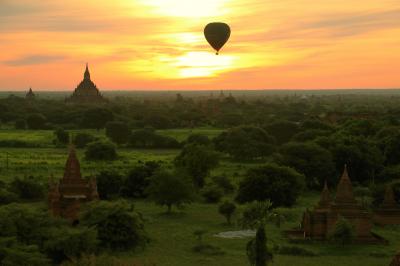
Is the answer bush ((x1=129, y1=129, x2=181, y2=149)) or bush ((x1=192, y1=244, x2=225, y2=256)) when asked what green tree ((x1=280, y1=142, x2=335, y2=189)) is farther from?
bush ((x1=129, y1=129, x2=181, y2=149))

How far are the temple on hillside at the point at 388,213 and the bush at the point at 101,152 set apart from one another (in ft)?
113

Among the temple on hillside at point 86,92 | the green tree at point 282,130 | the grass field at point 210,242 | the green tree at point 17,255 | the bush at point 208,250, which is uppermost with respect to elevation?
the temple on hillside at point 86,92

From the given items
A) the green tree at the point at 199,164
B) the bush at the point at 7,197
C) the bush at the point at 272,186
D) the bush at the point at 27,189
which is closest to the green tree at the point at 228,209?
the bush at the point at 272,186

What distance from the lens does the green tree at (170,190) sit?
39562 millimetres

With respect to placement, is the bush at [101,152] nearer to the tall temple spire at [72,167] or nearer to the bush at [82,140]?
the bush at [82,140]

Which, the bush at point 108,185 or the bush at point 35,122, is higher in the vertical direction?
the bush at point 35,122

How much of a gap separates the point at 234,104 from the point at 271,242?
144 m

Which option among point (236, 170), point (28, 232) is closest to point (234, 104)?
point (236, 170)

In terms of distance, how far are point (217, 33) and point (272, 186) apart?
762 inches

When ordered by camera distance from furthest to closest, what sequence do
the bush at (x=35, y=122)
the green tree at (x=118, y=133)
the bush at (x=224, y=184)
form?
the bush at (x=35, y=122) < the green tree at (x=118, y=133) < the bush at (x=224, y=184)

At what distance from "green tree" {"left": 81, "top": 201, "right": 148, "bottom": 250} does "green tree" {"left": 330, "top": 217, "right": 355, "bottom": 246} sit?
31.4 feet

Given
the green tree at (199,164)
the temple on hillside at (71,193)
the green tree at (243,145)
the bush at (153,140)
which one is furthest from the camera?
the bush at (153,140)

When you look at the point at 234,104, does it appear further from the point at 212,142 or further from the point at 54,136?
the point at 212,142

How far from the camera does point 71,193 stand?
112ft
